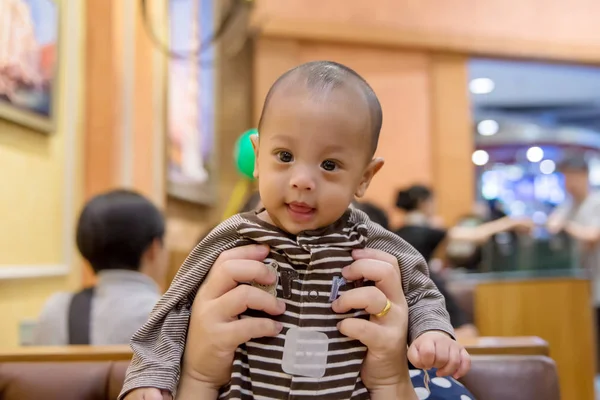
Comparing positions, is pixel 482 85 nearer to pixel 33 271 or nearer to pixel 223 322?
pixel 33 271

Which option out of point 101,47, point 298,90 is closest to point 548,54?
point 101,47

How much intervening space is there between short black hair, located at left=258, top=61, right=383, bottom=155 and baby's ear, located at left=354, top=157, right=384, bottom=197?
0.08 ft

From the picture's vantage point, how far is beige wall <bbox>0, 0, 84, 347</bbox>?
2771 millimetres

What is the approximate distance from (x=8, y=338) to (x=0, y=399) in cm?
139

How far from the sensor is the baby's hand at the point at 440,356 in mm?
1032

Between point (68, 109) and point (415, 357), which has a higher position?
point (68, 109)

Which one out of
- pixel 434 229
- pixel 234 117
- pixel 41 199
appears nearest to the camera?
pixel 41 199

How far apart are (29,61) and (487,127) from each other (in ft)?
39.3

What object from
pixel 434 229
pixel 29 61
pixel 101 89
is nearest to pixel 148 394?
pixel 29 61

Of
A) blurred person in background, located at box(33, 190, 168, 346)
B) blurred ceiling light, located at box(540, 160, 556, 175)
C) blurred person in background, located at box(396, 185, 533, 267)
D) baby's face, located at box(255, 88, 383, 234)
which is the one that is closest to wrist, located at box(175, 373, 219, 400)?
baby's face, located at box(255, 88, 383, 234)

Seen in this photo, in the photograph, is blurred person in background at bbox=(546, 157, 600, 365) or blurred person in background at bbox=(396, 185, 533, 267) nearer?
blurred person in background at bbox=(396, 185, 533, 267)

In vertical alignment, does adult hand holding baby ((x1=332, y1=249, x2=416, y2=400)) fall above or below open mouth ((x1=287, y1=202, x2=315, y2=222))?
below

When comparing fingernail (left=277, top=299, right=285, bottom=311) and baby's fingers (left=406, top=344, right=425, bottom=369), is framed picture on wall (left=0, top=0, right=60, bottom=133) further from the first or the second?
baby's fingers (left=406, top=344, right=425, bottom=369)

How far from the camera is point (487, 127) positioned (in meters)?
13.7
